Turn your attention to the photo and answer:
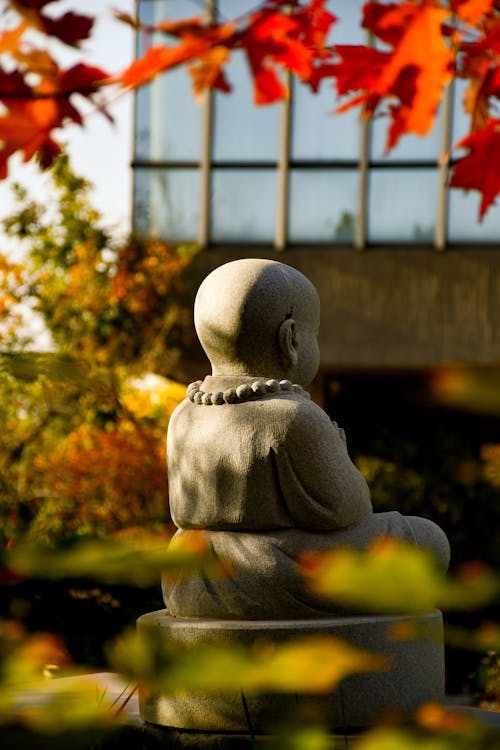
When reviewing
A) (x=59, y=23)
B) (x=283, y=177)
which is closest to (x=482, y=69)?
(x=59, y=23)

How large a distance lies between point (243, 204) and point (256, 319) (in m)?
8.72

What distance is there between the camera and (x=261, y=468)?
156 inches

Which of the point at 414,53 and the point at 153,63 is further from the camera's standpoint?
the point at 153,63

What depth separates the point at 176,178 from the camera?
498 inches

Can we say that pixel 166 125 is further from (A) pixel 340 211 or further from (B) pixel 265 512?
(B) pixel 265 512

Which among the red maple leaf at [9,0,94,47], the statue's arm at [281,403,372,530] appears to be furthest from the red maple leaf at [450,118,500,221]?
the statue's arm at [281,403,372,530]

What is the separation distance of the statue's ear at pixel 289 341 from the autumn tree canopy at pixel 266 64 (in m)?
1.62

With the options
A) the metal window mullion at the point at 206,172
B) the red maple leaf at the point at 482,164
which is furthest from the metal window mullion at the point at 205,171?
the red maple leaf at the point at 482,164

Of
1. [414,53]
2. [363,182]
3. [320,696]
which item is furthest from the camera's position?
[363,182]

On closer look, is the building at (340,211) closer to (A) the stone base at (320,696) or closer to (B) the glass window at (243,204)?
(B) the glass window at (243,204)

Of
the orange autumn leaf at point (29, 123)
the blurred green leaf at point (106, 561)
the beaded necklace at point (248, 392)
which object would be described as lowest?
the beaded necklace at point (248, 392)

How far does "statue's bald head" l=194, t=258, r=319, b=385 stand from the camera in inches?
159

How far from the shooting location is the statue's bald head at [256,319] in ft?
13.3

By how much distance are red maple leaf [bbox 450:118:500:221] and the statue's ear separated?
178 centimetres
